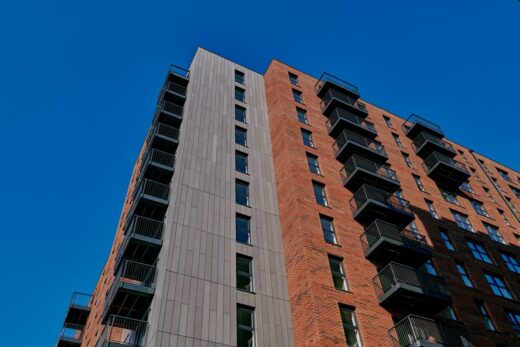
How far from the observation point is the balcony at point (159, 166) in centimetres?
2571

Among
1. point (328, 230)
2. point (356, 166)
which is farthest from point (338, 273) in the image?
point (356, 166)

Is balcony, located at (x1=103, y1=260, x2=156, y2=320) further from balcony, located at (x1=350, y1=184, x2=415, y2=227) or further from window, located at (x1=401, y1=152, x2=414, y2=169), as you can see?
window, located at (x1=401, y1=152, x2=414, y2=169)

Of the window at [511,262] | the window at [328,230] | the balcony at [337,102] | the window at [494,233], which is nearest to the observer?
the window at [328,230]

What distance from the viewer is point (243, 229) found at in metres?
24.7

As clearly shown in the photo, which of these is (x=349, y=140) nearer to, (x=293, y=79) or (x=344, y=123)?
(x=344, y=123)

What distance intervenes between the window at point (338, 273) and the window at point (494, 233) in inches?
644

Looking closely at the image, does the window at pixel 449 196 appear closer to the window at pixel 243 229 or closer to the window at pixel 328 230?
the window at pixel 328 230

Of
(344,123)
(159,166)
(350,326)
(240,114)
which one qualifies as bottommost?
(350,326)

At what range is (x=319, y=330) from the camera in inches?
760

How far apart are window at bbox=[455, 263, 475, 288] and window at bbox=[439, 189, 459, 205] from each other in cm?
730

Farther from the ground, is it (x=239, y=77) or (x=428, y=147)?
(x=239, y=77)

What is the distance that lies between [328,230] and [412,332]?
22.8ft

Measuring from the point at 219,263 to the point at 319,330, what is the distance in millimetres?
5658

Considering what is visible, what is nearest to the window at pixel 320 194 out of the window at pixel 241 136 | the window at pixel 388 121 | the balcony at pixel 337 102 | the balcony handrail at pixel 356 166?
the balcony handrail at pixel 356 166
